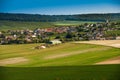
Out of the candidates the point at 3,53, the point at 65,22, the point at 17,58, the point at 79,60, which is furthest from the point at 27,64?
the point at 65,22

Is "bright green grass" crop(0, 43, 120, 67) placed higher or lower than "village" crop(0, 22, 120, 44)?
lower

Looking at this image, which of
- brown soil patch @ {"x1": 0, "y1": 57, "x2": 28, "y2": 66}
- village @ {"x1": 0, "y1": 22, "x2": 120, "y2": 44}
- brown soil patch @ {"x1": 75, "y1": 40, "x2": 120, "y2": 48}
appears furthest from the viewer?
village @ {"x1": 0, "y1": 22, "x2": 120, "y2": 44}

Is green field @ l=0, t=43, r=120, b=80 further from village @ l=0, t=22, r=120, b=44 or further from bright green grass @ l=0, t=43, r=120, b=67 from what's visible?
village @ l=0, t=22, r=120, b=44

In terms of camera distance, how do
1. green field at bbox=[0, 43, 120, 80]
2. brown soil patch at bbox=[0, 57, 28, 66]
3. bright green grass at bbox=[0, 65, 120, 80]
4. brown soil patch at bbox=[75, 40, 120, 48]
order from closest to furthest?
bright green grass at bbox=[0, 65, 120, 80] → green field at bbox=[0, 43, 120, 80] → brown soil patch at bbox=[0, 57, 28, 66] → brown soil patch at bbox=[75, 40, 120, 48]

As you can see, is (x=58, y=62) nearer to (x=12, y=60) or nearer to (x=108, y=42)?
(x=12, y=60)

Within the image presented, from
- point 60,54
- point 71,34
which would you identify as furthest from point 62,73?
point 71,34

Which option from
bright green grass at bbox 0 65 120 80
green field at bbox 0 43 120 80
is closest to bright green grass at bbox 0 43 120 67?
green field at bbox 0 43 120 80

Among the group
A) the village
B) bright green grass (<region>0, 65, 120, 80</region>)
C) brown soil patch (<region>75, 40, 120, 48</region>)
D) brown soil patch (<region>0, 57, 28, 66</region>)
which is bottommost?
bright green grass (<region>0, 65, 120, 80</region>)
